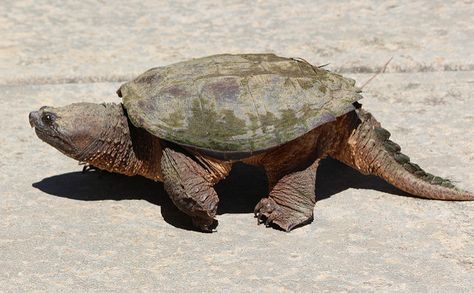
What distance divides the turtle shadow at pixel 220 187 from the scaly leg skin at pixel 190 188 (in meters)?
0.21

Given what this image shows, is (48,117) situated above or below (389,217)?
above

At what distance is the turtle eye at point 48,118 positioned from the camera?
14.4ft

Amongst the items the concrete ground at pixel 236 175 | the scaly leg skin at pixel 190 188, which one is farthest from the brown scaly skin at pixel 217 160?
the concrete ground at pixel 236 175

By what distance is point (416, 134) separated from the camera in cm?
518

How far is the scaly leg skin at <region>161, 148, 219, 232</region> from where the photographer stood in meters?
4.11

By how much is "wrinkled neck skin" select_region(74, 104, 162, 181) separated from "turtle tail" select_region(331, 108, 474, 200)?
99cm

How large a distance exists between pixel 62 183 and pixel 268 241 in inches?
51.4

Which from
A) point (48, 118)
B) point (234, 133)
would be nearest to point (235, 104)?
point (234, 133)

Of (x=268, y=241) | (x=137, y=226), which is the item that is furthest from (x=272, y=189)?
(x=137, y=226)

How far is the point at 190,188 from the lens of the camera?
413 centimetres

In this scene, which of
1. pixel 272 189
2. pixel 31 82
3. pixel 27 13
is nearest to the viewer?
Result: pixel 272 189

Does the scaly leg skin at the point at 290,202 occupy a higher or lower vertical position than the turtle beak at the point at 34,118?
lower

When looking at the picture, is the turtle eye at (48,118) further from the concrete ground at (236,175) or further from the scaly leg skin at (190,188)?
the scaly leg skin at (190,188)

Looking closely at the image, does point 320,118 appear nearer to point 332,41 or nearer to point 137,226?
point 137,226
